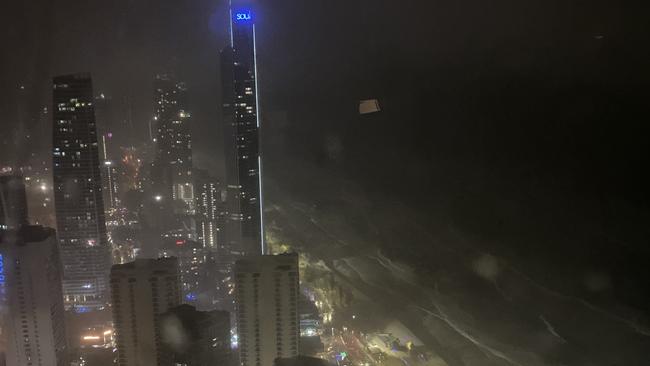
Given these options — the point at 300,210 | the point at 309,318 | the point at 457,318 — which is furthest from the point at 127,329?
the point at 457,318

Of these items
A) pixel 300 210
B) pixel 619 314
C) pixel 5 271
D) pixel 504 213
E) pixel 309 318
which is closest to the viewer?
pixel 619 314

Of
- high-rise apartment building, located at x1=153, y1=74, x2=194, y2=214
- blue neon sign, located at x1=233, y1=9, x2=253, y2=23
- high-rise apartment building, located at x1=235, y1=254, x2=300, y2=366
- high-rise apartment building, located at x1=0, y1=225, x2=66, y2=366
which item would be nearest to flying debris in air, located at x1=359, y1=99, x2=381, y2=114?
high-rise apartment building, located at x1=235, y1=254, x2=300, y2=366

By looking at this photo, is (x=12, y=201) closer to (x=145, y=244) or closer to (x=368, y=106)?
(x=145, y=244)

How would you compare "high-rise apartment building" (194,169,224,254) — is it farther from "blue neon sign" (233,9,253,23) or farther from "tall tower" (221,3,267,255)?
"blue neon sign" (233,9,253,23)

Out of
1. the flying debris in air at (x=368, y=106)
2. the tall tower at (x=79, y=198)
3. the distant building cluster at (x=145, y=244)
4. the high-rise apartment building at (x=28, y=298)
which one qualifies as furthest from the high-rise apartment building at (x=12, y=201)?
the flying debris in air at (x=368, y=106)

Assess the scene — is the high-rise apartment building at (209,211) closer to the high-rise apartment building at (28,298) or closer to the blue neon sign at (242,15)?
the high-rise apartment building at (28,298)

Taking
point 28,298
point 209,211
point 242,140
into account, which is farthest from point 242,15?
point 28,298

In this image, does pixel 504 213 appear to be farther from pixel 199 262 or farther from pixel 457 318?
pixel 199 262

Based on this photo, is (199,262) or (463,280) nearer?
(463,280)
